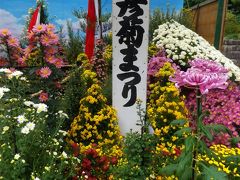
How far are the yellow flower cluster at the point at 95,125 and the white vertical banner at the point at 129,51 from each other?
0.24 metres

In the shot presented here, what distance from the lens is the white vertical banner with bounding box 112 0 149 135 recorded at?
418 centimetres

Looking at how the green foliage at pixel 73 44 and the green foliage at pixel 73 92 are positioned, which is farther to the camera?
the green foliage at pixel 73 44

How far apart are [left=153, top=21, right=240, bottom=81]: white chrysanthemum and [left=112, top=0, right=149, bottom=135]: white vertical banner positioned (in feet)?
5.71

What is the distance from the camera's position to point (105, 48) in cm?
655

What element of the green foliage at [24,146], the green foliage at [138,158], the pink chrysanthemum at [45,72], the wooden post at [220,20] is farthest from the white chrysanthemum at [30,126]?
the wooden post at [220,20]

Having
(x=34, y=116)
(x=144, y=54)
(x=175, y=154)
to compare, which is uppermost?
(x=144, y=54)

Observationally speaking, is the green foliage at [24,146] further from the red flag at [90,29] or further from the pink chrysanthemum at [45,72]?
the red flag at [90,29]

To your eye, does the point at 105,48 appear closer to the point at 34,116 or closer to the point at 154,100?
the point at 154,100

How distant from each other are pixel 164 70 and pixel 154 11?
14.3 feet

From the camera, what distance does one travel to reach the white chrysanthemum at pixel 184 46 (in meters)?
6.01

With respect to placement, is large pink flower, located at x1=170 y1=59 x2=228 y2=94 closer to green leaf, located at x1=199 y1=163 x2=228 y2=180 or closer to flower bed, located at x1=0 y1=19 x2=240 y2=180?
flower bed, located at x1=0 y1=19 x2=240 y2=180

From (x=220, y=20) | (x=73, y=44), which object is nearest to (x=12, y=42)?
(x=73, y=44)

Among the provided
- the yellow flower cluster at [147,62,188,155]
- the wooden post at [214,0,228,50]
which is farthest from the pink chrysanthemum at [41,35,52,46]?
the wooden post at [214,0,228,50]

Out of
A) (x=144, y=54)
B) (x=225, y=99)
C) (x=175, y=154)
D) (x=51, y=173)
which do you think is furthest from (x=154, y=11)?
(x=51, y=173)
